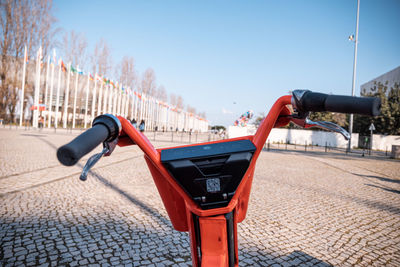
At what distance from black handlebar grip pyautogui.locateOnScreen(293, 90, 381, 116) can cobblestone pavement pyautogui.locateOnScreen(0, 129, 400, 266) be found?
7.45 feet

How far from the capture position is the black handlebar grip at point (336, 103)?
31.9 inches

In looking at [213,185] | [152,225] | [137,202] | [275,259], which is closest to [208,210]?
[213,185]

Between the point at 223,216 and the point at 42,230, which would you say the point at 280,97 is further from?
the point at 42,230

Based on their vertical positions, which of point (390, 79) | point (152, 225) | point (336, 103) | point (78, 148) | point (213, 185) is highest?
point (390, 79)

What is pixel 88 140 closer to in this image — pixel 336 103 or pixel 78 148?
pixel 78 148

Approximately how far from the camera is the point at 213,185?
1.13 m

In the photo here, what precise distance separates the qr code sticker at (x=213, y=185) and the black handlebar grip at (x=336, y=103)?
49cm

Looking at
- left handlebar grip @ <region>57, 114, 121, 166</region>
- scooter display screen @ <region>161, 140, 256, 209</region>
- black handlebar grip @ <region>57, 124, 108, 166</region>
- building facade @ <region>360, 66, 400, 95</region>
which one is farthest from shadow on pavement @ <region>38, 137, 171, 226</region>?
building facade @ <region>360, 66, 400, 95</region>

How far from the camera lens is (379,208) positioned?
4.91 metres

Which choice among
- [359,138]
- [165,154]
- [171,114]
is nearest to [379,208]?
[165,154]

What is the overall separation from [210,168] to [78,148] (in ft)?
1.98

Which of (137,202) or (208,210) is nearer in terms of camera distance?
(208,210)

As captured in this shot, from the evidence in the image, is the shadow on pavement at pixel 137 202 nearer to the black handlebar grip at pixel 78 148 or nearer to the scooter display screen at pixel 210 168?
the scooter display screen at pixel 210 168

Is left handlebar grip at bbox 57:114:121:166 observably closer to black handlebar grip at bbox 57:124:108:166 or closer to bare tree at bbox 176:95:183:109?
black handlebar grip at bbox 57:124:108:166
